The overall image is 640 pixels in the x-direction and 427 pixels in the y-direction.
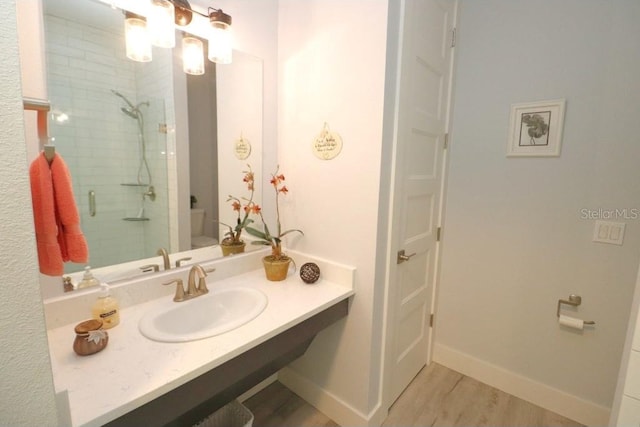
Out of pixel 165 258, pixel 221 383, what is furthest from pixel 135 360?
pixel 165 258

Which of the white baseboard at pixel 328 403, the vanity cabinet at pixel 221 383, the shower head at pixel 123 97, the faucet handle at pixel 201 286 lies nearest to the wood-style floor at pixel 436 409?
the white baseboard at pixel 328 403

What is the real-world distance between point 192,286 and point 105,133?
73 centimetres

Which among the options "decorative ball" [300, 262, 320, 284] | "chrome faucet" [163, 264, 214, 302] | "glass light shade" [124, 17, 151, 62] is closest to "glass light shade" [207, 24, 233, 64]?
"glass light shade" [124, 17, 151, 62]

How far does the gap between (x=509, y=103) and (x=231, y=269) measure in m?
1.88

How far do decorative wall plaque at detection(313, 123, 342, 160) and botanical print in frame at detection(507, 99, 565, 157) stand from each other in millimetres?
1082

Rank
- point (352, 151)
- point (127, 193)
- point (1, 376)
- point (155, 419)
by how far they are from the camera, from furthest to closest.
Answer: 1. point (352, 151)
2. point (127, 193)
3. point (155, 419)
4. point (1, 376)

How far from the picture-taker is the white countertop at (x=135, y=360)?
28.6 inches

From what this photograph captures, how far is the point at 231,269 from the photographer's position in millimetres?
1578

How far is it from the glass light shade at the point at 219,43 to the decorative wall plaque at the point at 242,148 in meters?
0.42

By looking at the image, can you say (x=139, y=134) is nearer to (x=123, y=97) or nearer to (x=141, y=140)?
(x=141, y=140)

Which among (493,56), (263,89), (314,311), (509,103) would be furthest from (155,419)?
(493,56)

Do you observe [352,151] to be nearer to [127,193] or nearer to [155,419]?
[127,193]

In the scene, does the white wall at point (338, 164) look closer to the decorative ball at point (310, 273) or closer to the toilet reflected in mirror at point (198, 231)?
the decorative ball at point (310, 273)

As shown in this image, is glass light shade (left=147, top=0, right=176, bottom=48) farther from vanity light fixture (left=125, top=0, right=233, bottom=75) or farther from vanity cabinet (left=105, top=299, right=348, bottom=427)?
vanity cabinet (left=105, top=299, right=348, bottom=427)
